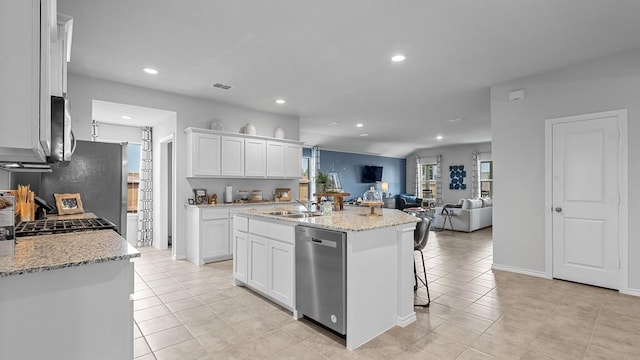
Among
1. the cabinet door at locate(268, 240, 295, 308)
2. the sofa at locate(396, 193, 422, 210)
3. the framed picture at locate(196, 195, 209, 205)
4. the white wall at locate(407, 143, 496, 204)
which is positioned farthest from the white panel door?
the sofa at locate(396, 193, 422, 210)

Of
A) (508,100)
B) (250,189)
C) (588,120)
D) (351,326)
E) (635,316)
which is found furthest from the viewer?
Result: (250,189)

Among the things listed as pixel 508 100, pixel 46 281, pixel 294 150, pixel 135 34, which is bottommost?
pixel 46 281

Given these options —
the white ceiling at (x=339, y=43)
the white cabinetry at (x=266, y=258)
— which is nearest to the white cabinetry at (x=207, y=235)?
the white cabinetry at (x=266, y=258)

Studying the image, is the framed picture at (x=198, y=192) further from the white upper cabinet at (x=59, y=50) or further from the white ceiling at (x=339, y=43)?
the white upper cabinet at (x=59, y=50)

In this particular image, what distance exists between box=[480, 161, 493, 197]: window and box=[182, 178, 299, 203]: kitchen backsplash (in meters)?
7.74

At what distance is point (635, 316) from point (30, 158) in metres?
4.60

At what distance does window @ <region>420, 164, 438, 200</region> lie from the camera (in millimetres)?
12633

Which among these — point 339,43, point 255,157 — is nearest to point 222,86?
point 255,157

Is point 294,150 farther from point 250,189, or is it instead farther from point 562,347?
point 562,347

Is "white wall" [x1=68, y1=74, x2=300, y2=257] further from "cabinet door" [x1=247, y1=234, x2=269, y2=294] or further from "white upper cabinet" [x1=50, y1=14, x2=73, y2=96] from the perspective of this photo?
"white upper cabinet" [x1=50, y1=14, x2=73, y2=96]

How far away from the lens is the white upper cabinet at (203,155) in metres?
4.92

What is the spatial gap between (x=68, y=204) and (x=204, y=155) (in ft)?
6.70

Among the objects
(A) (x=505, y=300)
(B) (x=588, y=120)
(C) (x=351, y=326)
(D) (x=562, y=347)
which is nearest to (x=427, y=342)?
(C) (x=351, y=326)

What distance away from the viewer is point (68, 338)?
138cm
